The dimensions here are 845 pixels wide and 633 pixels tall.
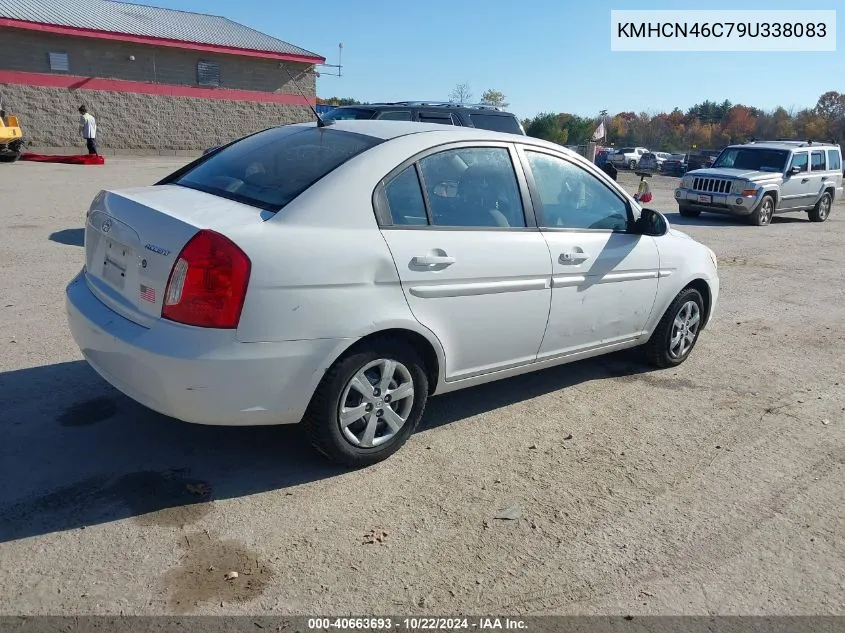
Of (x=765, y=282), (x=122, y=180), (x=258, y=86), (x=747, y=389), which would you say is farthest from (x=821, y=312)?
(x=258, y=86)

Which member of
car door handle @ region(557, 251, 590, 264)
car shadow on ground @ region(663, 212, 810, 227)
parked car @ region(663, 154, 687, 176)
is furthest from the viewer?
parked car @ region(663, 154, 687, 176)

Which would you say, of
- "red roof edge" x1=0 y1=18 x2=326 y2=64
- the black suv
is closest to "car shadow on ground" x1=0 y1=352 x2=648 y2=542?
the black suv

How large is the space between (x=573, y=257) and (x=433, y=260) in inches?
44.4

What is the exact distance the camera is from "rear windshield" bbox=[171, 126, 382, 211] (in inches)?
141

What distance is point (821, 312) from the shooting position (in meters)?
7.94

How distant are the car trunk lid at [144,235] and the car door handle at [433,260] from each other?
0.81 m

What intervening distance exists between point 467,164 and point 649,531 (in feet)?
7.13

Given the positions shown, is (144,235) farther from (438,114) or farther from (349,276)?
(438,114)

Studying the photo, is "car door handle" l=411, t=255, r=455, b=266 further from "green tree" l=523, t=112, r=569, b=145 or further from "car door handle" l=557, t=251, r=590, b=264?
"green tree" l=523, t=112, r=569, b=145

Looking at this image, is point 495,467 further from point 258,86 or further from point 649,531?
point 258,86

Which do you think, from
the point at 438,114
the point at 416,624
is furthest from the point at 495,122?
the point at 416,624

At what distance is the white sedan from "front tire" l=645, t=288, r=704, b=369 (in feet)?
2.34

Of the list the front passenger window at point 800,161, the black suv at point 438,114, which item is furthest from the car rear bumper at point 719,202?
the black suv at point 438,114

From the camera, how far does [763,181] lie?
53.2 feet
